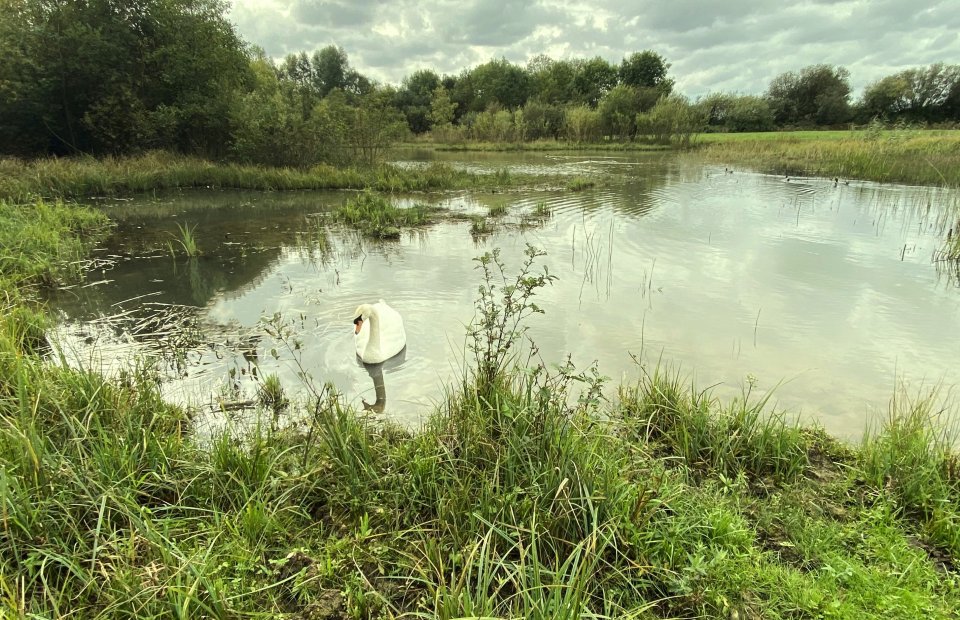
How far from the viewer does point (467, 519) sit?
2391mm

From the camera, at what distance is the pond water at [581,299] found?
4484 millimetres

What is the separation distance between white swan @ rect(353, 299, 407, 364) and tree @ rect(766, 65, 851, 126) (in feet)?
208

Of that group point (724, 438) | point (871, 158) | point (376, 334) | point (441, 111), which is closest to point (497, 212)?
point (376, 334)

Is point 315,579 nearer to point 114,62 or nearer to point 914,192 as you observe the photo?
point 914,192

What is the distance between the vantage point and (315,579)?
208 centimetres

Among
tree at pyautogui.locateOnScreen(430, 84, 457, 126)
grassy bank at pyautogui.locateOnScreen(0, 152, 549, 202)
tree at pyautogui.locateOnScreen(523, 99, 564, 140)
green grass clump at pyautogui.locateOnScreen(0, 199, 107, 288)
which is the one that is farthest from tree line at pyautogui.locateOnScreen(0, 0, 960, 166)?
tree at pyautogui.locateOnScreen(430, 84, 457, 126)

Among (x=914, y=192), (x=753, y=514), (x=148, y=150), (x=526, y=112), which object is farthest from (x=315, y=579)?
(x=526, y=112)

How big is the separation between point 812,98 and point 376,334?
7350 cm

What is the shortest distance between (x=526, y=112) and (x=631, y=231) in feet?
120

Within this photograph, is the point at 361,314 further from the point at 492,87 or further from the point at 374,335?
the point at 492,87

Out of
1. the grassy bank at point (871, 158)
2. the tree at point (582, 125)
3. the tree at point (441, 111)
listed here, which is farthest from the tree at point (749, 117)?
the tree at point (441, 111)

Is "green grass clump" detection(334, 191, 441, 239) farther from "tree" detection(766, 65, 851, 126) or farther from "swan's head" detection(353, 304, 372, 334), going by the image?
"tree" detection(766, 65, 851, 126)

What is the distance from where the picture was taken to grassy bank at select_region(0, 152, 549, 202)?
14.4 m

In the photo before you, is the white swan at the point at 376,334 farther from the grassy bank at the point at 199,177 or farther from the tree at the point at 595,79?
the tree at the point at 595,79
